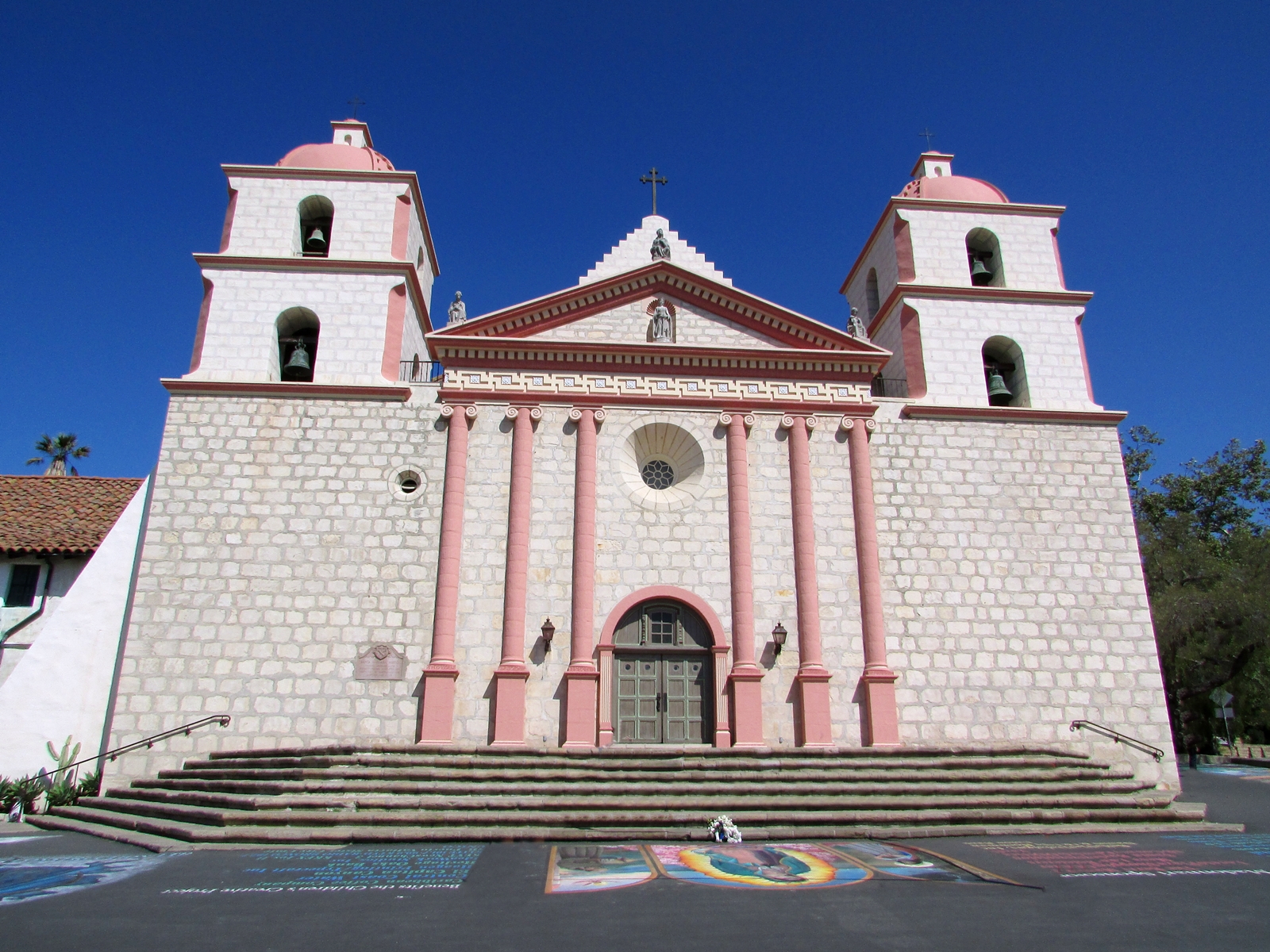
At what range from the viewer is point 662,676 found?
51.4 ft

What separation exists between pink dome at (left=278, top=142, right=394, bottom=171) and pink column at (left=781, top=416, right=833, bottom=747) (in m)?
11.2

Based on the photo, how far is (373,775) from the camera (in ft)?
42.9

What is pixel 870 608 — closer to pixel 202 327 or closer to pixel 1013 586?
pixel 1013 586

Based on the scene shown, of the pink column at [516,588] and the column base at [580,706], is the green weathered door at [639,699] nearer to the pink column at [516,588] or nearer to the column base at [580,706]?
the column base at [580,706]

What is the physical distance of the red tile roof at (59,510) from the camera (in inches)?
702

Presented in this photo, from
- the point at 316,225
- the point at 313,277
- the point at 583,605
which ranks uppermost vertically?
the point at 316,225

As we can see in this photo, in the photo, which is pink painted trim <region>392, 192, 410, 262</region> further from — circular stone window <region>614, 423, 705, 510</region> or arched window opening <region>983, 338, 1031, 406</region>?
arched window opening <region>983, 338, 1031, 406</region>

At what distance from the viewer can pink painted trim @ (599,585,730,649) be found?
15586mm

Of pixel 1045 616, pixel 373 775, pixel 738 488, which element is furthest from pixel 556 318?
pixel 1045 616

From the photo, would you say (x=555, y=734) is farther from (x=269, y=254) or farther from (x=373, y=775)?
(x=269, y=254)

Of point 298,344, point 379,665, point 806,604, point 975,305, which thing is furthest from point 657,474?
point 975,305

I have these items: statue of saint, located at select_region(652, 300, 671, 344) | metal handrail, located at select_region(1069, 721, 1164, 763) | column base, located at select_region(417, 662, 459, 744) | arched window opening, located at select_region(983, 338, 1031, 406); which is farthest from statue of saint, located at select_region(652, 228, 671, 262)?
metal handrail, located at select_region(1069, 721, 1164, 763)

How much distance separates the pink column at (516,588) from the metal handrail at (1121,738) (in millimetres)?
10105

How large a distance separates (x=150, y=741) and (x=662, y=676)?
8833 mm
